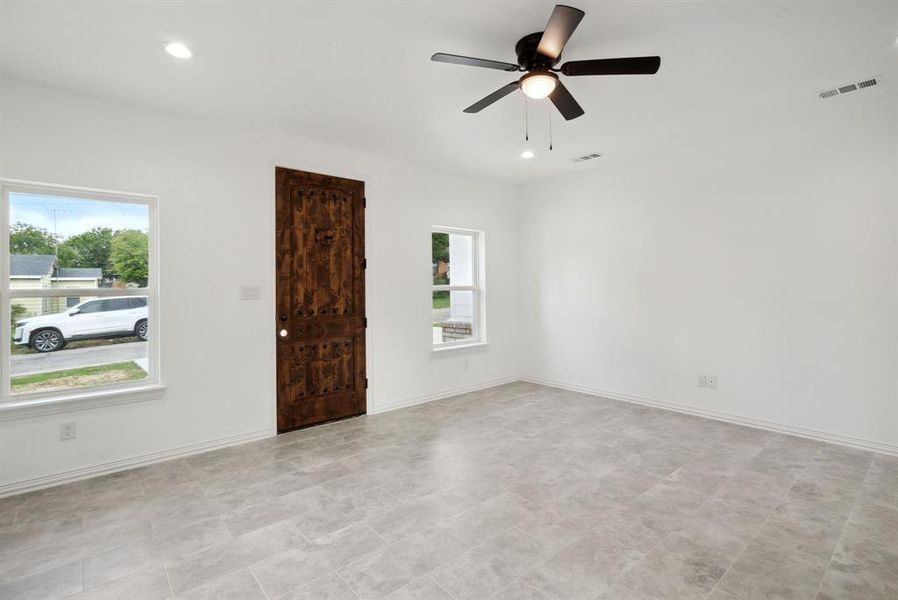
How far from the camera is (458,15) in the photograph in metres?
2.32

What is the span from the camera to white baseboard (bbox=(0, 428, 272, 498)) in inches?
114

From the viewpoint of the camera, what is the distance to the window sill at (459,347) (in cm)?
529

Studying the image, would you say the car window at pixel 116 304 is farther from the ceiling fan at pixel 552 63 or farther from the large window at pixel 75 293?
the ceiling fan at pixel 552 63

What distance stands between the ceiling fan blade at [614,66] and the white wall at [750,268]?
6.17ft

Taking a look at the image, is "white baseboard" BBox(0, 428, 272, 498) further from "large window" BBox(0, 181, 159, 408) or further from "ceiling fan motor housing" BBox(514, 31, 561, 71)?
"ceiling fan motor housing" BBox(514, 31, 561, 71)

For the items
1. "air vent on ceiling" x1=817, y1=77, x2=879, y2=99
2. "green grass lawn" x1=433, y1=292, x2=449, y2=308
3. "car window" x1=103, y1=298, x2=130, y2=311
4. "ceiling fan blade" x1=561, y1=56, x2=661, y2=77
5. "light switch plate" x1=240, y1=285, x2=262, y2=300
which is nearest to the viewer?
"ceiling fan blade" x1=561, y1=56, x2=661, y2=77

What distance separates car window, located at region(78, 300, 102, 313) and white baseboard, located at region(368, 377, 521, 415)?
2.55 meters

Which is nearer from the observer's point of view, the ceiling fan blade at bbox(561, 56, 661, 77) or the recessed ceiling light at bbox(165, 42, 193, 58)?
the ceiling fan blade at bbox(561, 56, 661, 77)

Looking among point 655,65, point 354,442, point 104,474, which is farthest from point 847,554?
point 104,474

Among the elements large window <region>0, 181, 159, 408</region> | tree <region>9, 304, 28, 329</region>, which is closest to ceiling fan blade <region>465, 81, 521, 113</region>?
large window <region>0, 181, 159, 408</region>

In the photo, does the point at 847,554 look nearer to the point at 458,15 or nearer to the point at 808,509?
the point at 808,509

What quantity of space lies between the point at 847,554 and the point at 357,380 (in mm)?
3859

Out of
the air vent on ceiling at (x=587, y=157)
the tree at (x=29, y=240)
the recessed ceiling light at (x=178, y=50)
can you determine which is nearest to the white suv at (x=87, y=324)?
the tree at (x=29, y=240)

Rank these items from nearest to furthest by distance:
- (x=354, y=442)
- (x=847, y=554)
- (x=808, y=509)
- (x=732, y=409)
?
(x=847, y=554)
(x=808, y=509)
(x=354, y=442)
(x=732, y=409)
